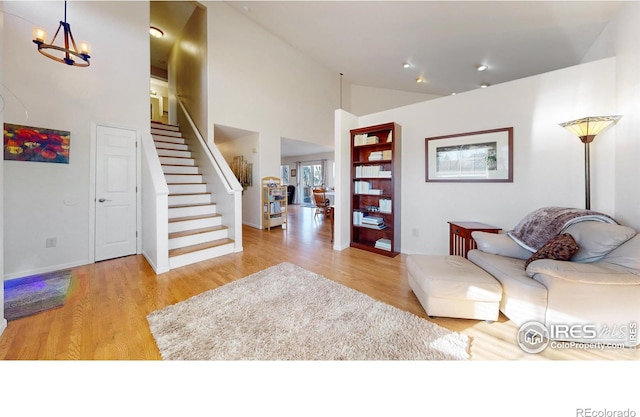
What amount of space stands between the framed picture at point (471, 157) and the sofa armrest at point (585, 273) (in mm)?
1603

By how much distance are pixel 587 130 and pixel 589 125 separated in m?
0.05

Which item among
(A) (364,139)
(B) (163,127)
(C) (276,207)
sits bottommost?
(C) (276,207)

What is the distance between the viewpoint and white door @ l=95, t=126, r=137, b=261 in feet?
11.2

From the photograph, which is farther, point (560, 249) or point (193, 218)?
point (193, 218)

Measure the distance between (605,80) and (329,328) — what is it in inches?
149

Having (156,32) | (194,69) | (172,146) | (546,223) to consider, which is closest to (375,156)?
(546,223)

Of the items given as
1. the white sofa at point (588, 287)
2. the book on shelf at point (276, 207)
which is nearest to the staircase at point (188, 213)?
the book on shelf at point (276, 207)

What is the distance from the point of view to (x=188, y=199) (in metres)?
4.27

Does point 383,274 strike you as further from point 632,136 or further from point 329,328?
point 632,136

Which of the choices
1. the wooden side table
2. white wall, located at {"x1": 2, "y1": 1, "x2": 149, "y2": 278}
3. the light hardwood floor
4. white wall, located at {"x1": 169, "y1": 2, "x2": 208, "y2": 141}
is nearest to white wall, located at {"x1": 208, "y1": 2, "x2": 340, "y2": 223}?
white wall, located at {"x1": 169, "y1": 2, "x2": 208, "y2": 141}

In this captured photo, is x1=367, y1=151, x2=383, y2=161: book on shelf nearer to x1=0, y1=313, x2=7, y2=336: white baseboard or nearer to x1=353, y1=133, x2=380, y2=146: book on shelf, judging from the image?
x1=353, y1=133, x2=380, y2=146: book on shelf

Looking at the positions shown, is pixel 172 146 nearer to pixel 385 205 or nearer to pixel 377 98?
pixel 385 205

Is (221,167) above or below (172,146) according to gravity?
below
